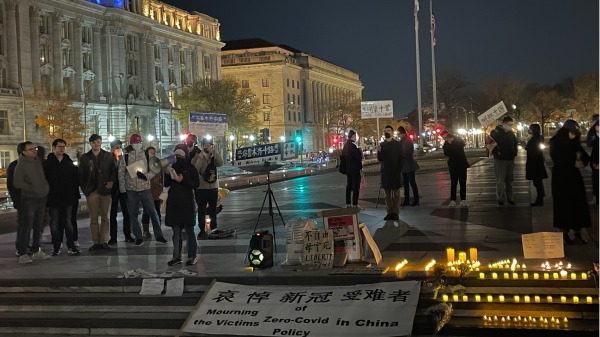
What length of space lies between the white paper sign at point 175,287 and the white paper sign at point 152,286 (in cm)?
10

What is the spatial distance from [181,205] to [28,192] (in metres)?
2.74

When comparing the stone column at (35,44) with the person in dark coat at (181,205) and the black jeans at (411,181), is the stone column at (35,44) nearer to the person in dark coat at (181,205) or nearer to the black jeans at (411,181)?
the black jeans at (411,181)

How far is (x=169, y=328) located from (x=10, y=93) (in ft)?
207

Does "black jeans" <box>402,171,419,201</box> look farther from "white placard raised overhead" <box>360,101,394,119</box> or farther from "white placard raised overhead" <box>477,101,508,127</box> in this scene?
"white placard raised overhead" <box>360,101,394,119</box>

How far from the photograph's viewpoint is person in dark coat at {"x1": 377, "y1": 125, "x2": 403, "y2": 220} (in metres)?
13.3

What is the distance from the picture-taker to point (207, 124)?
16.8 m

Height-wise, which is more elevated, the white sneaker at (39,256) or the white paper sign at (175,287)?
the white sneaker at (39,256)

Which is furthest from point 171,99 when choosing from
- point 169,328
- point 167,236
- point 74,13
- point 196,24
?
point 169,328

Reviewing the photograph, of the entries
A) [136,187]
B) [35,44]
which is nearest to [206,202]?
[136,187]

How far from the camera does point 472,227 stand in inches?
469

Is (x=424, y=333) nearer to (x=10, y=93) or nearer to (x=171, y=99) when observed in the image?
(x=10, y=93)

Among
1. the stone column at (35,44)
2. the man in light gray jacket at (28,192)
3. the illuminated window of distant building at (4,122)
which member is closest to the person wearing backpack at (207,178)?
the man in light gray jacket at (28,192)

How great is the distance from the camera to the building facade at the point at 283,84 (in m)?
118

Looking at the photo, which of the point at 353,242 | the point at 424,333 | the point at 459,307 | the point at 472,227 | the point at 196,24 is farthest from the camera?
the point at 196,24
